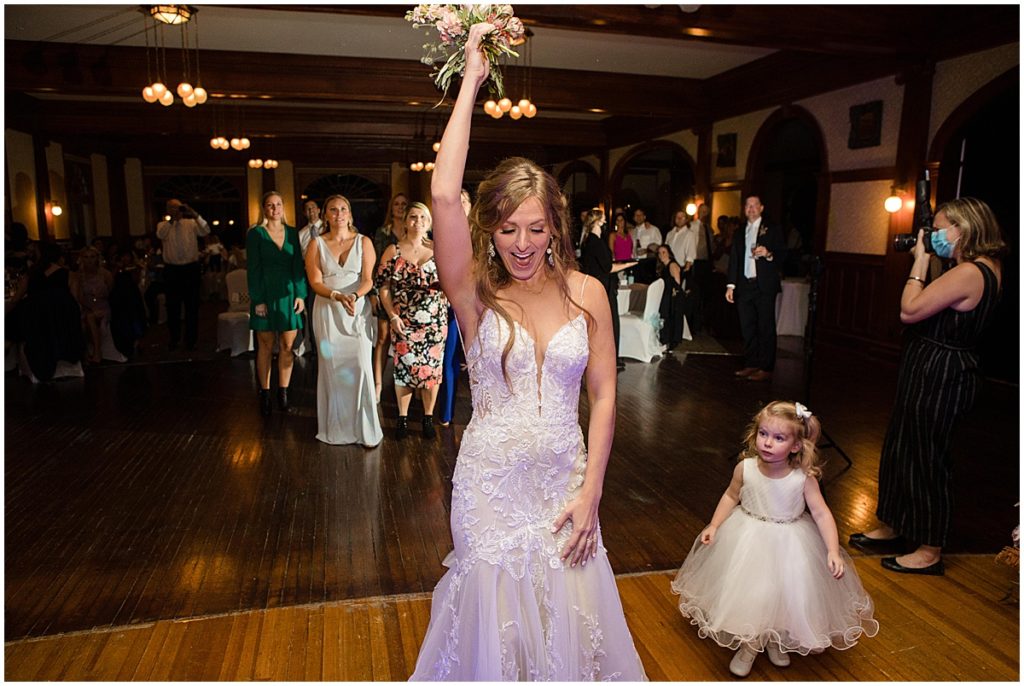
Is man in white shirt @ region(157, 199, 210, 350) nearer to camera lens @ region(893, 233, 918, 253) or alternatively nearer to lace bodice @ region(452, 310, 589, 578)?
camera lens @ region(893, 233, 918, 253)

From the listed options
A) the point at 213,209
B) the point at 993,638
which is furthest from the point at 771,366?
the point at 213,209

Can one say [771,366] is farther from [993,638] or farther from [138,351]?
[138,351]

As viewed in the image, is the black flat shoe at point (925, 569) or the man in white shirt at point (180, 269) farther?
the man in white shirt at point (180, 269)

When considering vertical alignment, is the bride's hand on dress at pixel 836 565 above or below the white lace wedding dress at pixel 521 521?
below

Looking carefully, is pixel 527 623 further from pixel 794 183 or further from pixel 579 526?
pixel 794 183

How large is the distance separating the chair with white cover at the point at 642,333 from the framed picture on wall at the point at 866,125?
10.0 feet

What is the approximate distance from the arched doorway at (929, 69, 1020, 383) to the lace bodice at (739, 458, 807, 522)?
561 cm

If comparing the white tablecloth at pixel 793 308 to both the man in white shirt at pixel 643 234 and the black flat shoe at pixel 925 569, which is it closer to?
the man in white shirt at pixel 643 234

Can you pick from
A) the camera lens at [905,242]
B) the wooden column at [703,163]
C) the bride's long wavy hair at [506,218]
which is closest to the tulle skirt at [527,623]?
the bride's long wavy hair at [506,218]

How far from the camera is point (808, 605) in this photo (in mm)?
2311

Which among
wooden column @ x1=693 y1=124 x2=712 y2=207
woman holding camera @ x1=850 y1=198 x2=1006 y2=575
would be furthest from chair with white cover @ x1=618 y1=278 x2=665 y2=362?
wooden column @ x1=693 y1=124 x2=712 y2=207

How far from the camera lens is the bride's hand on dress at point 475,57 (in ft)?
4.75

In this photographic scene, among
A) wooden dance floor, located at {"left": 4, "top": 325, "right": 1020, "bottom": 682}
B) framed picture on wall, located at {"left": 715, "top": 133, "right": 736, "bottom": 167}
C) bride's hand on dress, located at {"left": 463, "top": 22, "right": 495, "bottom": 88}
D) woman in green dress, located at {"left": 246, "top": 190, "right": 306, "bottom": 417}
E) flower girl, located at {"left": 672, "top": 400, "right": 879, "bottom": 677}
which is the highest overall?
framed picture on wall, located at {"left": 715, "top": 133, "right": 736, "bottom": 167}

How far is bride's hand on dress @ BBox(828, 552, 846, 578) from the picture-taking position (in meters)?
2.26
